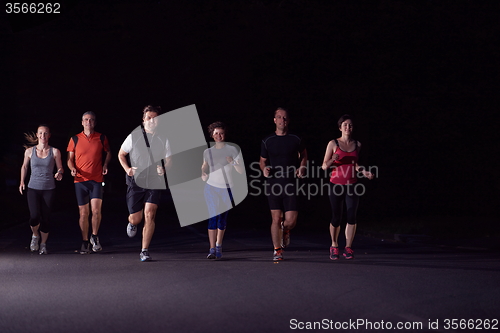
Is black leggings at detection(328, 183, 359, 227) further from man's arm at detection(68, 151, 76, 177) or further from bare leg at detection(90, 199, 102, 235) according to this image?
man's arm at detection(68, 151, 76, 177)

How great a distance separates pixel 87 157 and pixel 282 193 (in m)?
3.32

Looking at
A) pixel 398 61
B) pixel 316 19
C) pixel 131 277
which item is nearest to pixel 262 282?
pixel 131 277

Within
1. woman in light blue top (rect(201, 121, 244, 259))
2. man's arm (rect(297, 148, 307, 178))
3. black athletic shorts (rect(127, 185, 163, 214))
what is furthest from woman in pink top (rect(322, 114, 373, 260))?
black athletic shorts (rect(127, 185, 163, 214))

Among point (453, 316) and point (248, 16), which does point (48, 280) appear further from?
point (248, 16)

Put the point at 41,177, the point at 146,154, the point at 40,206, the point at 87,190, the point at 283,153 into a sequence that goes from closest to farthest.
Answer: the point at 283,153 < the point at 146,154 < the point at 87,190 < the point at 41,177 < the point at 40,206

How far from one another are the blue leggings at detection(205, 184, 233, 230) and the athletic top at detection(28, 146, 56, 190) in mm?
2849

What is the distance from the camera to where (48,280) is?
8766 mm

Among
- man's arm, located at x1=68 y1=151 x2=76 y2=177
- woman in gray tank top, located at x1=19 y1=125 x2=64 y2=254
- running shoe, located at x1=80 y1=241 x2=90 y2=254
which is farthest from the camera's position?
running shoe, located at x1=80 y1=241 x2=90 y2=254

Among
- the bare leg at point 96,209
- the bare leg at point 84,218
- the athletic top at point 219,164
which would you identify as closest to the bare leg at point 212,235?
the athletic top at point 219,164

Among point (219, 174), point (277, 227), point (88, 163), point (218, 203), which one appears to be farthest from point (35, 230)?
point (277, 227)

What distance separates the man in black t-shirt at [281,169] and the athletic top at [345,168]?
529 mm

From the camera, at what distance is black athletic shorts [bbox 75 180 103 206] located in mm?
11391

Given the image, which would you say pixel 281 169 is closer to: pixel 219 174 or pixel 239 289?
pixel 219 174

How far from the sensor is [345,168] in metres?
10.6
